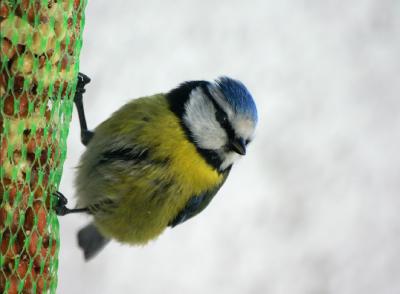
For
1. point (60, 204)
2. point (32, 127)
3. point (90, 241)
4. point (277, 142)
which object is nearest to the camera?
point (32, 127)

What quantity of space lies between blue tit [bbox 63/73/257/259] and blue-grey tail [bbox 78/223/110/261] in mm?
137

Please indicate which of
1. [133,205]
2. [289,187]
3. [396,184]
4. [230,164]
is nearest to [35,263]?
[133,205]

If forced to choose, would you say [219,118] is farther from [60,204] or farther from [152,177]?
[60,204]

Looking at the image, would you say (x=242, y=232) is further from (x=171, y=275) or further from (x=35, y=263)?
(x=35, y=263)

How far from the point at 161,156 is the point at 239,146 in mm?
246

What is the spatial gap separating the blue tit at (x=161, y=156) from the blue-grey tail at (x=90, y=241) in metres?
0.14

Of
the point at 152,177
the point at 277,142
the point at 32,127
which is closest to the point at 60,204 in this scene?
the point at 32,127

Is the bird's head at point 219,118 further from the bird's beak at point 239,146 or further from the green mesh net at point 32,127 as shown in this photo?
the green mesh net at point 32,127

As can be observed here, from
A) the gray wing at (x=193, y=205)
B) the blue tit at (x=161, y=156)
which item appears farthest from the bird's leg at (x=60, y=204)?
the gray wing at (x=193, y=205)

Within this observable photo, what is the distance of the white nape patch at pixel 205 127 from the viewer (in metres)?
2.17

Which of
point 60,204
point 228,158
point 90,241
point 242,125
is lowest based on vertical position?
point 90,241

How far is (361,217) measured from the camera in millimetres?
3510

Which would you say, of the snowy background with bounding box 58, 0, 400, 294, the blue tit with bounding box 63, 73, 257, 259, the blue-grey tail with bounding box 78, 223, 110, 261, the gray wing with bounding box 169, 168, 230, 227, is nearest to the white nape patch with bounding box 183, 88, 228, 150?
the blue tit with bounding box 63, 73, 257, 259

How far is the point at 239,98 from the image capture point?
2.13 meters
